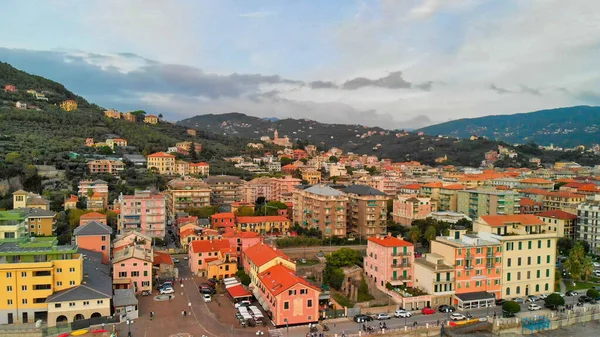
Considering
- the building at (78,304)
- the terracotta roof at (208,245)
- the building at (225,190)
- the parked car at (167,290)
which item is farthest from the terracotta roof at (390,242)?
the building at (225,190)

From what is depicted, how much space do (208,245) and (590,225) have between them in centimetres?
4634

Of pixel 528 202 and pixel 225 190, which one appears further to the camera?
pixel 225 190

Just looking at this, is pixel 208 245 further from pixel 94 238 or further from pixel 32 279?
pixel 32 279

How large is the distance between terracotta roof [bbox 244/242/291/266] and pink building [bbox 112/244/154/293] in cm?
865

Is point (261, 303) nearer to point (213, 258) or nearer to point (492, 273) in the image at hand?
point (213, 258)

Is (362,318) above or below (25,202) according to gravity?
below

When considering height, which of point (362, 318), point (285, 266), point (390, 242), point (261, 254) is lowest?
point (362, 318)

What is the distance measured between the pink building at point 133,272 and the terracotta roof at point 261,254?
865 cm

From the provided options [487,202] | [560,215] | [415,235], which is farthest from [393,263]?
[487,202]

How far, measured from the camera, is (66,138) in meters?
97.8

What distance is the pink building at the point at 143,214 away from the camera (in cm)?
5319

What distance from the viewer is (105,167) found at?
8194cm

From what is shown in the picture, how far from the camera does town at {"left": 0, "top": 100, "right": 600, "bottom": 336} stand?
31.1 m

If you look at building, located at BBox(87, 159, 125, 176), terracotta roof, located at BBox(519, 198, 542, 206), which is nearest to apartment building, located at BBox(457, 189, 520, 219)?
terracotta roof, located at BBox(519, 198, 542, 206)
